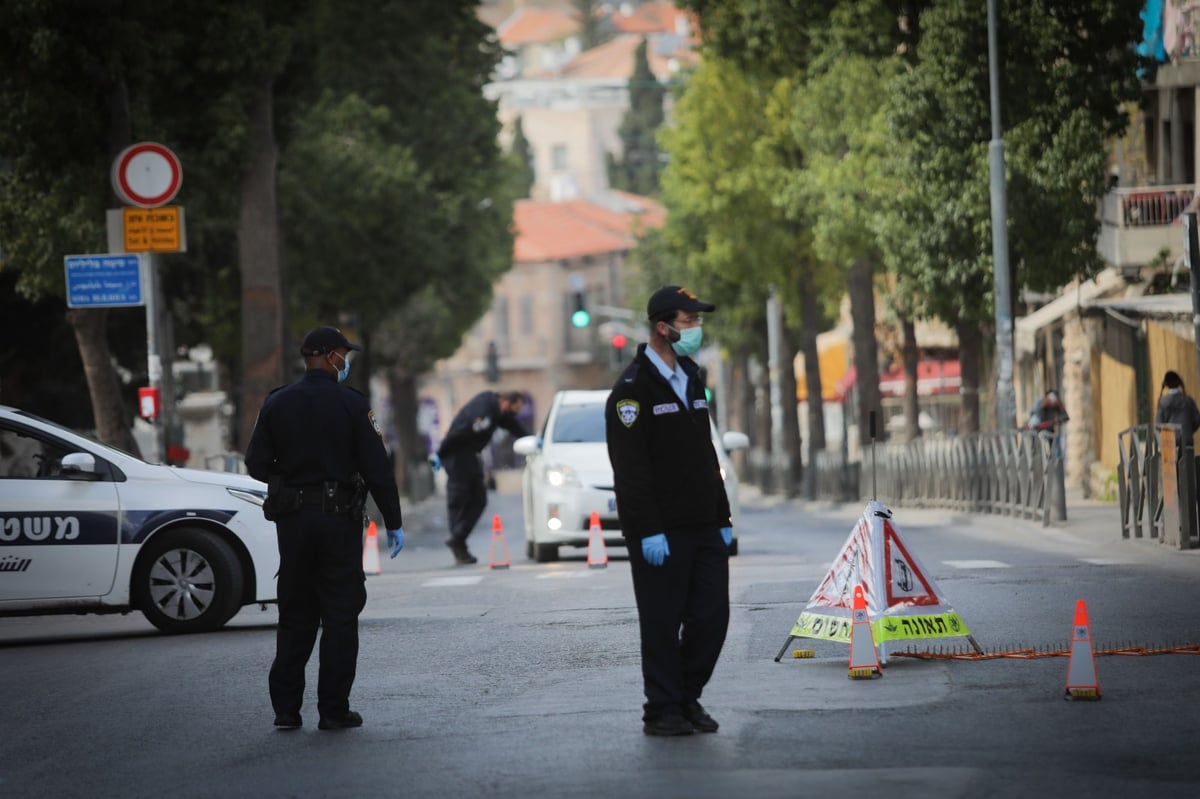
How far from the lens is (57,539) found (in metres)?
15.1

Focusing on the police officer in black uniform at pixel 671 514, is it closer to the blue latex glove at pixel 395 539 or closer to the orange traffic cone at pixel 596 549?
the blue latex glove at pixel 395 539

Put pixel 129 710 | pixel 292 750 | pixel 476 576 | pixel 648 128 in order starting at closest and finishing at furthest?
pixel 292 750 → pixel 129 710 → pixel 476 576 → pixel 648 128

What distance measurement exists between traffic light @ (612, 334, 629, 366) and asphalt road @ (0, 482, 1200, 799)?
120ft

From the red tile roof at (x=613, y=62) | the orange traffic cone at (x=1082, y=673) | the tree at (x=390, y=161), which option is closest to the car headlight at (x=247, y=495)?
the orange traffic cone at (x=1082, y=673)

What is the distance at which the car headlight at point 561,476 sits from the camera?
910 inches

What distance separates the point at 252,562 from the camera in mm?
15430

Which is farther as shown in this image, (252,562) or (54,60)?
(54,60)

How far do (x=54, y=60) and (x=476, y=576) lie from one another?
8846 mm

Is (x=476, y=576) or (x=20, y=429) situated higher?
(x=20, y=429)

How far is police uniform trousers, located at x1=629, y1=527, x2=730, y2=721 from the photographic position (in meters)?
9.24

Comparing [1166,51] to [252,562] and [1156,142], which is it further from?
[252,562]

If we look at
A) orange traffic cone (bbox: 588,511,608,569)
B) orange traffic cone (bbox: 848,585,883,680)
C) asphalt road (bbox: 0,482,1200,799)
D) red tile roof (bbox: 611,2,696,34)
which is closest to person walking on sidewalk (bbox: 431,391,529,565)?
orange traffic cone (bbox: 588,511,608,569)

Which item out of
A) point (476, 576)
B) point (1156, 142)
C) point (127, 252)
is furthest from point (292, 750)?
point (1156, 142)

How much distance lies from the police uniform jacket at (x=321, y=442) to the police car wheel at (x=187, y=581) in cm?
522
